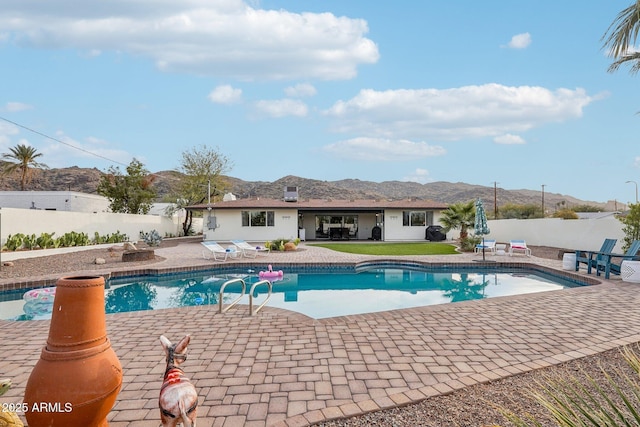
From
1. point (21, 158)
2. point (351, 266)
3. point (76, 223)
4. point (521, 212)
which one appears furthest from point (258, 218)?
point (521, 212)

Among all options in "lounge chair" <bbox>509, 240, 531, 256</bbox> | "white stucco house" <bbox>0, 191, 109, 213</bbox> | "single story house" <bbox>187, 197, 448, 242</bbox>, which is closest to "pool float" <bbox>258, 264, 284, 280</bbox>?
"lounge chair" <bbox>509, 240, 531, 256</bbox>

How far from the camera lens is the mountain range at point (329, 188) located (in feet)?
152

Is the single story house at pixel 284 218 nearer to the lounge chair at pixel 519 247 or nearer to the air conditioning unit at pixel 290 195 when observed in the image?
the air conditioning unit at pixel 290 195

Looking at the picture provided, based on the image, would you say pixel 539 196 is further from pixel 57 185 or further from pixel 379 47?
pixel 57 185

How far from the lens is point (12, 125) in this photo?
680 inches

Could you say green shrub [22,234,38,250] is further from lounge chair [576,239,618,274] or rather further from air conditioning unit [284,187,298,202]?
lounge chair [576,239,618,274]

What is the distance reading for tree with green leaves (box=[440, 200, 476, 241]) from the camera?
18578mm

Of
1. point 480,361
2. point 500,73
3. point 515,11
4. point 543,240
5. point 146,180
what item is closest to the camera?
point 480,361

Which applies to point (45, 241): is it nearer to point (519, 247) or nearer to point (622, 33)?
point (519, 247)

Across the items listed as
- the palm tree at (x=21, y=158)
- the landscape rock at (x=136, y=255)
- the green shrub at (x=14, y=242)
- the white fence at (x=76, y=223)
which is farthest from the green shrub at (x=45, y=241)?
the palm tree at (x=21, y=158)

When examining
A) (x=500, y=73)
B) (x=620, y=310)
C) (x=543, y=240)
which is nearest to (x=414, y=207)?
(x=543, y=240)

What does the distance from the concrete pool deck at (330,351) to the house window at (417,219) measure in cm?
1690

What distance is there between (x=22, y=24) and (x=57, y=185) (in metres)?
39.6

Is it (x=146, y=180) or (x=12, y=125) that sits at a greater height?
(x=12, y=125)
